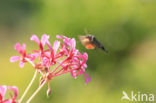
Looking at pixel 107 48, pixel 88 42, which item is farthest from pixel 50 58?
pixel 107 48

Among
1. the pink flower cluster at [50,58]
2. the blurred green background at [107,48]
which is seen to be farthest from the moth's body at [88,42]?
the blurred green background at [107,48]

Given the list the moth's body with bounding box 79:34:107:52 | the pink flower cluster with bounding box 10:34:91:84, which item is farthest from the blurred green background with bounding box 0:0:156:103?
the pink flower cluster with bounding box 10:34:91:84

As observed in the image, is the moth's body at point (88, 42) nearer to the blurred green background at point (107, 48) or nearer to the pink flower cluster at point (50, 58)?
the pink flower cluster at point (50, 58)

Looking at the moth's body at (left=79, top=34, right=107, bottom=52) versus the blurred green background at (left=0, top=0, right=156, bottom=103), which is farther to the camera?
the blurred green background at (left=0, top=0, right=156, bottom=103)

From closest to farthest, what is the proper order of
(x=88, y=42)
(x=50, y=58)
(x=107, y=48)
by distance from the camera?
(x=50, y=58)
(x=88, y=42)
(x=107, y=48)

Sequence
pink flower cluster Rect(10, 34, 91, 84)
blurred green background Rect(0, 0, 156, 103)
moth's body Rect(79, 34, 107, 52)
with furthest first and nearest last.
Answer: blurred green background Rect(0, 0, 156, 103), moth's body Rect(79, 34, 107, 52), pink flower cluster Rect(10, 34, 91, 84)

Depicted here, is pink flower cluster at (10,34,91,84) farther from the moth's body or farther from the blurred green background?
the blurred green background

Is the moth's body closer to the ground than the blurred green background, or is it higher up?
higher up

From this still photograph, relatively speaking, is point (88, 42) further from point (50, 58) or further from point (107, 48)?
point (107, 48)

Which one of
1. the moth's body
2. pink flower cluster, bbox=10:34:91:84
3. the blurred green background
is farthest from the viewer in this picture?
the blurred green background
